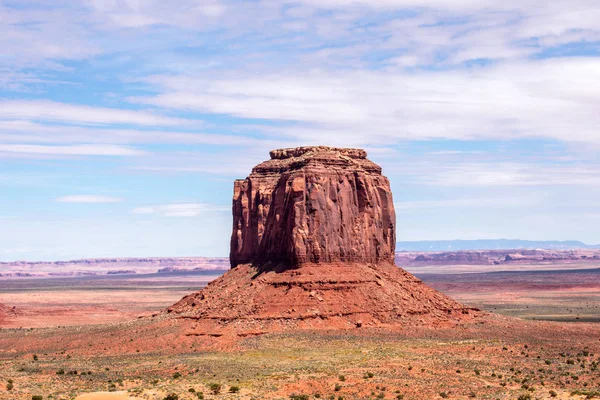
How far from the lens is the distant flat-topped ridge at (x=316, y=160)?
81.0 m

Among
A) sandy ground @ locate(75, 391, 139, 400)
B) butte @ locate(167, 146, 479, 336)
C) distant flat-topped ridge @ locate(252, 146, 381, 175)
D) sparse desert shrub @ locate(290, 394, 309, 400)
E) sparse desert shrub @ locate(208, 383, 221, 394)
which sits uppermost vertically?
distant flat-topped ridge @ locate(252, 146, 381, 175)

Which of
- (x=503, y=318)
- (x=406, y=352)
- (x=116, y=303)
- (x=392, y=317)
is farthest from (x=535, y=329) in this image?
(x=116, y=303)

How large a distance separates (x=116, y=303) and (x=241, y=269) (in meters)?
85.8

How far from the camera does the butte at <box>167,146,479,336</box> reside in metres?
75.1

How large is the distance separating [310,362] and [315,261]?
57.6 ft

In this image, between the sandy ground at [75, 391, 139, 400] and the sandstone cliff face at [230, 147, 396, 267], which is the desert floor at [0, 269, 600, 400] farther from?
the sandstone cliff face at [230, 147, 396, 267]

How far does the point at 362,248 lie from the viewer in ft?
269

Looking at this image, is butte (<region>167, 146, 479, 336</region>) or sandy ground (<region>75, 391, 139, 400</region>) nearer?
sandy ground (<region>75, 391, 139, 400</region>)

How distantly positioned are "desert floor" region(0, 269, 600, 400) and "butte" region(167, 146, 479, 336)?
2406mm

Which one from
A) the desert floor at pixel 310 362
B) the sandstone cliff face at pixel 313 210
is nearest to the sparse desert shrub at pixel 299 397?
the desert floor at pixel 310 362

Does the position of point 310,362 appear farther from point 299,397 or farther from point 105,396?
point 105,396

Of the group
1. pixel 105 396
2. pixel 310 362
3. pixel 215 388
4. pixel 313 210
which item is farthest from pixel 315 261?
pixel 105 396

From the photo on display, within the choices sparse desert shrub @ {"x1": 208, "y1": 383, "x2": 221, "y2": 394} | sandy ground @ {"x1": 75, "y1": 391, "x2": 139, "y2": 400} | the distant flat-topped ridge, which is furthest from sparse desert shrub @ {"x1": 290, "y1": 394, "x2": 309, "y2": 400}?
the distant flat-topped ridge

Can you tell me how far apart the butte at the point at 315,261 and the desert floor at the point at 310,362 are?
2.41 metres
